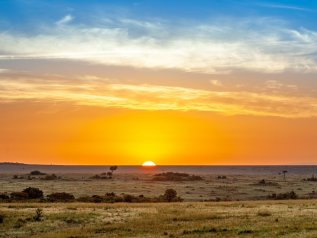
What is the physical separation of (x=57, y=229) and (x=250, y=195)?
68932 mm

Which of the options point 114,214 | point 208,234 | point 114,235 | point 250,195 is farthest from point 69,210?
point 250,195

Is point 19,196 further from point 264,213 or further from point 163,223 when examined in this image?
point 264,213

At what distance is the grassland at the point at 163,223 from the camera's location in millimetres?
39250

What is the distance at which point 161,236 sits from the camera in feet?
124

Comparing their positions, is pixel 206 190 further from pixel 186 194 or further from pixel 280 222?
pixel 280 222

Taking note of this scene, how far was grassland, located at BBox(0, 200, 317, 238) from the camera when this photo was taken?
3925 cm

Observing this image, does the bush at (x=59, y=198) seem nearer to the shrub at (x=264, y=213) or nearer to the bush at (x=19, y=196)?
the bush at (x=19, y=196)

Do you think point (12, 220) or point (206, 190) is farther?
point (206, 190)

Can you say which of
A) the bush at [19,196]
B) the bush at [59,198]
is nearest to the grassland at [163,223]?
the bush at [59,198]

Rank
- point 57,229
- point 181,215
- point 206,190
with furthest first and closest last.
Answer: point 206,190, point 181,215, point 57,229

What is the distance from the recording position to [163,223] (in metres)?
45.5

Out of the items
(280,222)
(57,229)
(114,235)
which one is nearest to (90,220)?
(57,229)

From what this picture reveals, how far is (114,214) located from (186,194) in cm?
5198

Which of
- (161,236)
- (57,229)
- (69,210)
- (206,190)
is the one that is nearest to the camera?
(161,236)
